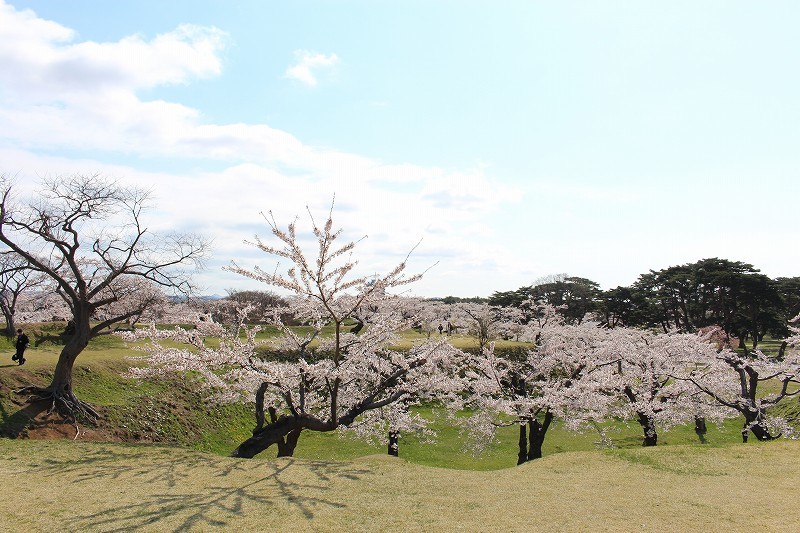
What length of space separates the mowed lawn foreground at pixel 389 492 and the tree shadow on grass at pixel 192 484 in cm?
4

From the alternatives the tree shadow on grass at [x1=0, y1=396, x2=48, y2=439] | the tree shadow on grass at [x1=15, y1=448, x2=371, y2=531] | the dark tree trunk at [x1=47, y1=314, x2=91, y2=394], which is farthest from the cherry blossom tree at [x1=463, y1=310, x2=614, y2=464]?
the tree shadow on grass at [x1=0, y1=396, x2=48, y2=439]

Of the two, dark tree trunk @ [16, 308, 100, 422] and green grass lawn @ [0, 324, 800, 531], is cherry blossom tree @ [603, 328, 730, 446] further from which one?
dark tree trunk @ [16, 308, 100, 422]

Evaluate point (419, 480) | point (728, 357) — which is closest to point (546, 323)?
point (728, 357)

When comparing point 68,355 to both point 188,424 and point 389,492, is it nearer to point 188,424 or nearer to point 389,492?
point 188,424

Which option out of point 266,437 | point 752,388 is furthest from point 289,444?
point 752,388

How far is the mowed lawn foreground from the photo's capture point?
7.76m

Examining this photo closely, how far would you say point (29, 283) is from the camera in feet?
108

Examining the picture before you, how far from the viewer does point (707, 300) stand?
5891 cm

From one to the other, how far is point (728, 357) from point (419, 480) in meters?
19.3

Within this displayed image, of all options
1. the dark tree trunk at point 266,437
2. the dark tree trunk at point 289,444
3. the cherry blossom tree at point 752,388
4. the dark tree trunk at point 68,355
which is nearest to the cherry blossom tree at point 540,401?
the cherry blossom tree at point 752,388

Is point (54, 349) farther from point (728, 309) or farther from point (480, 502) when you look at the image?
point (728, 309)

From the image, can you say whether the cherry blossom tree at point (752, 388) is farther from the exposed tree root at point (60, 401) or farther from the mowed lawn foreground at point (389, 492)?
the exposed tree root at point (60, 401)

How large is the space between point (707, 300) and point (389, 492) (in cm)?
6350

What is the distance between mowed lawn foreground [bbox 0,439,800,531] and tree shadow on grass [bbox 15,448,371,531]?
35 mm
